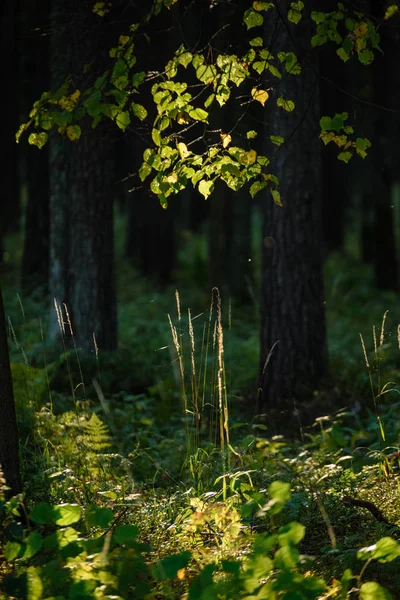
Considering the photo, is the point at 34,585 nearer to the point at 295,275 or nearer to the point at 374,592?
the point at 374,592

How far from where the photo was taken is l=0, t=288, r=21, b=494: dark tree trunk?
164 inches

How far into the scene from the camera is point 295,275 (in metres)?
7.77

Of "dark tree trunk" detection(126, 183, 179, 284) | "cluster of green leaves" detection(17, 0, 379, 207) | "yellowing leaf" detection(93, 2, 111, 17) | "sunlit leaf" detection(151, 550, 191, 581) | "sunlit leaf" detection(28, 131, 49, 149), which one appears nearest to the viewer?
"sunlit leaf" detection(151, 550, 191, 581)

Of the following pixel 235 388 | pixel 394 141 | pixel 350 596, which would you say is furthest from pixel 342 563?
pixel 394 141

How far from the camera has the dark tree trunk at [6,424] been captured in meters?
4.15

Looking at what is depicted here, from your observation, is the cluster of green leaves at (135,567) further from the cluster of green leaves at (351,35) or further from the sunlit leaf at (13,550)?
the cluster of green leaves at (351,35)

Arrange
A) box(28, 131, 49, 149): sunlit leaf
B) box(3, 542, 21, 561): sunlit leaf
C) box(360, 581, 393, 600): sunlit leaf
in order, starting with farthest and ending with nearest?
box(28, 131, 49, 149): sunlit leaf
box(3, 542, 21, 561): sunlit leaf
box(360, 581, 393, 600): sunlit leaf

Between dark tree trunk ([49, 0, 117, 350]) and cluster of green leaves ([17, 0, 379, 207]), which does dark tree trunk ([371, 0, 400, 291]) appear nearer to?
dark tree trunk ([49, 0, 117, 350])

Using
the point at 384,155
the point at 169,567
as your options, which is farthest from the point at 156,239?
the point at 169,567

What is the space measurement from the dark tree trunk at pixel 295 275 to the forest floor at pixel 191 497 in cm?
35

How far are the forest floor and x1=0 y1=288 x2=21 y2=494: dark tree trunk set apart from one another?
24cm

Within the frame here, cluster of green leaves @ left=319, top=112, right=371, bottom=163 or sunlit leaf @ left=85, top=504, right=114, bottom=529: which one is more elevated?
cluster of green leaves @ left=319, top=112, right=371, bottom=163

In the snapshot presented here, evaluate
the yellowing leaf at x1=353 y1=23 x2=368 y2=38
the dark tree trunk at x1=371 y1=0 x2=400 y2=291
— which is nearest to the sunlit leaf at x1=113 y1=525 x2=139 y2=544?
the yellowing leaf at x1=353 y1=23 x2=368 y2=38

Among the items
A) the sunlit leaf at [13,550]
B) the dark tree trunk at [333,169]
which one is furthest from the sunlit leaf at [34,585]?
the dark tree trunk at [333,169]
